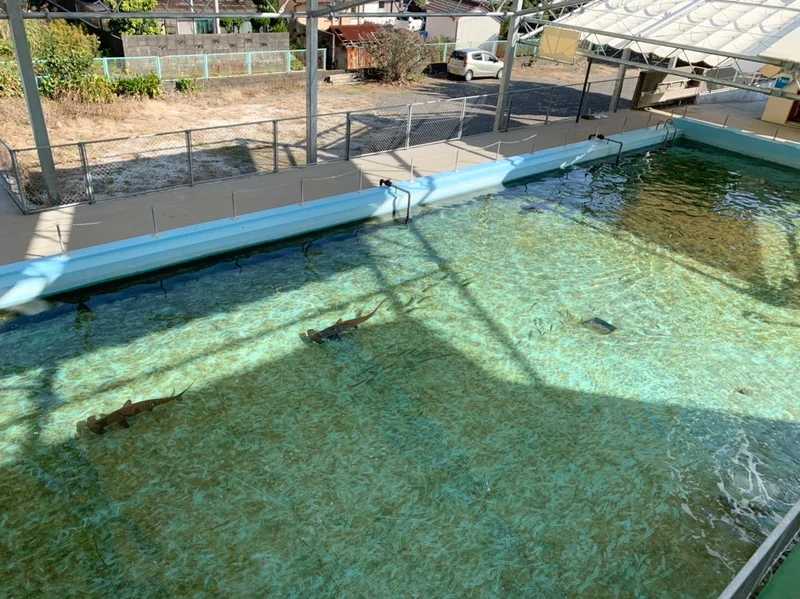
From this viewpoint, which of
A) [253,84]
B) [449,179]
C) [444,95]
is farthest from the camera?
[444,95]

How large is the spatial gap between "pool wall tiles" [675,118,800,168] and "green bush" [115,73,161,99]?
17750mm

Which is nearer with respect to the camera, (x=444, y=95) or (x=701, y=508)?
(x=701, y=508)

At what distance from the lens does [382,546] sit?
6.02 metres

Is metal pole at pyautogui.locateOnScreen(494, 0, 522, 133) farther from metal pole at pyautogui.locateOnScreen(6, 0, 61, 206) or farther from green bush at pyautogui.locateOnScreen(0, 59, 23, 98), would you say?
green bush at pyautogui.locateOnScreen(0, 59, 23, 98)

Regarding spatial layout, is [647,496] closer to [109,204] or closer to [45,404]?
[45,404]

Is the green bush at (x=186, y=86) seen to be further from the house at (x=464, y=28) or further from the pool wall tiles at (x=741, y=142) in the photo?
the house at (x=464, y=28)

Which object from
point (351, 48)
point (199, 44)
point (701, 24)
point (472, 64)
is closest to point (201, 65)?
point (199, 44)

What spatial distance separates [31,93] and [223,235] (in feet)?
13.0

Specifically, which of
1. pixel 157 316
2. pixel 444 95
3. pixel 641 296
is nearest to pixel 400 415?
pixel 157 316

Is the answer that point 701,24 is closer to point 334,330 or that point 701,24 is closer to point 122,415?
point 334,330

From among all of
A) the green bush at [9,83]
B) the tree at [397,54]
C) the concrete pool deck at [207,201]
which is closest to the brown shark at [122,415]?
the concrete pool deck at [207,201]

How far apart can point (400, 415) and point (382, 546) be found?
6.60 feet

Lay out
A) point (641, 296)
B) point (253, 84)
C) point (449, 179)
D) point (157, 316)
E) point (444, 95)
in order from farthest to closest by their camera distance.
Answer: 1. point (444, 95)
2. point (253, 84)
3. point (449, 179)
4. point (641, 296)
5. point (157, 316)

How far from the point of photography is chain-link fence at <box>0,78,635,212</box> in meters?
12.0
